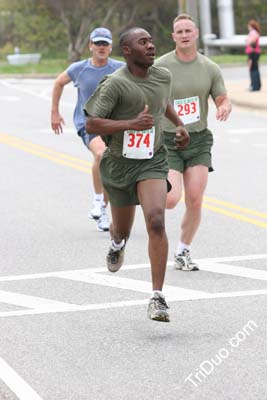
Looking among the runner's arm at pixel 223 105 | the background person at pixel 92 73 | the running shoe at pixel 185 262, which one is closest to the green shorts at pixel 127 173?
the runner's arm at pixel 223 105

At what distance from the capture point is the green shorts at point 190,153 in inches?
400

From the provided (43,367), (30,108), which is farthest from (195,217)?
(30,108)

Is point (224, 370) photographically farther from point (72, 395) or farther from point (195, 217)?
point (195, 217)

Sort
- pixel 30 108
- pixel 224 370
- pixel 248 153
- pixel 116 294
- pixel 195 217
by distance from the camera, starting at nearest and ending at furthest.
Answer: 1. pixel 224 370
2. pixel 116 294
3. pixel 195 217
4. pixel 248 153
5. pixel 30 108

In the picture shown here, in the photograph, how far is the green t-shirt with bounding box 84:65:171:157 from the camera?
8266 mm

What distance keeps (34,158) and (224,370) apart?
12865 millimetres

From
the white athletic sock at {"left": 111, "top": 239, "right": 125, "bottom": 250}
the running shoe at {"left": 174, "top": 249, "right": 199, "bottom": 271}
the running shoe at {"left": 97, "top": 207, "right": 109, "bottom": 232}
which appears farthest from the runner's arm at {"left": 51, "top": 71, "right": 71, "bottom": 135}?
the white athletic sock at {"left": 111, "top": 239, "right": 125, "bottom": 250}

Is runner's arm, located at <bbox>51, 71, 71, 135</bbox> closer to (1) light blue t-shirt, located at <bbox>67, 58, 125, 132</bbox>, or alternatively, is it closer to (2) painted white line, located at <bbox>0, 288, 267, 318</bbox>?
(1) light blue t-shirt, located at <bbox>67, 58, 125, 132</bbox>

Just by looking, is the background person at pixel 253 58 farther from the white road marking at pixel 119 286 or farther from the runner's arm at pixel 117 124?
the runner's arm at pixel 117 124

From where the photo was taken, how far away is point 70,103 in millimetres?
30766

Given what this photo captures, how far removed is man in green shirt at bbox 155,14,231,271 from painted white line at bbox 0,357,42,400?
3160 millimetres

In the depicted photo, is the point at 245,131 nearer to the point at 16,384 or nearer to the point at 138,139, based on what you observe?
the point at 138,139

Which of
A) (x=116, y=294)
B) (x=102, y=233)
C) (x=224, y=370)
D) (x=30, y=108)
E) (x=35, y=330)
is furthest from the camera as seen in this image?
(x=30, y=108)

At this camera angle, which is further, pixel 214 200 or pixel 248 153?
pixel 248 153
